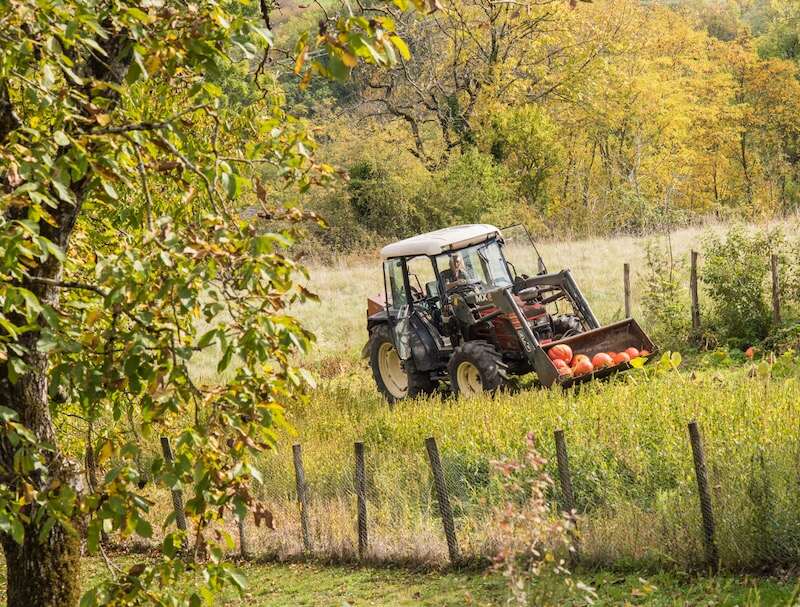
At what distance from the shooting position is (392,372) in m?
15.9

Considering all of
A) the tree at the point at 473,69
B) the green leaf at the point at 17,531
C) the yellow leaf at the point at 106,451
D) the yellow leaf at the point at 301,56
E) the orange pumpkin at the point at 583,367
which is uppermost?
the tree at the point at 473,69

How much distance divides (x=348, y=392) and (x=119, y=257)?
11605 millimetres

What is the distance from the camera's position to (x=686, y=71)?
48.2 meters

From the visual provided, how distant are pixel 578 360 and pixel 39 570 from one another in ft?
26.7

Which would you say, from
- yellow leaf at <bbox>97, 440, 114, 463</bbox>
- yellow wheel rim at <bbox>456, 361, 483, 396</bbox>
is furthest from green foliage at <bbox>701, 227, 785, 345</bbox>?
yellow leaf at <bbox>97, 440, 114, 463</bbox>

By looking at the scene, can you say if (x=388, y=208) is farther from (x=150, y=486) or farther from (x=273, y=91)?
(x=273, y=91)

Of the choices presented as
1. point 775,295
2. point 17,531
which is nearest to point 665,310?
point 775,295

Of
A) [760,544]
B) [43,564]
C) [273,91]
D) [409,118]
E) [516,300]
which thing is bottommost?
[760,544]

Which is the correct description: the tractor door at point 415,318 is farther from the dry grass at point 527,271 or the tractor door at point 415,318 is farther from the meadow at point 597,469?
the dry grass at point 527,271

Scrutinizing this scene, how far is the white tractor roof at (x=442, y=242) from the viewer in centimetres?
1420

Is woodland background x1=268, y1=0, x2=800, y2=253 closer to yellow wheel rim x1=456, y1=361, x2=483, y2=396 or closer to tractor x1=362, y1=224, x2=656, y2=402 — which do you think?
tractor x1=362, y1=224, x2=656, y2=402

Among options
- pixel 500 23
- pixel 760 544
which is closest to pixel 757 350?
pixel 760 544

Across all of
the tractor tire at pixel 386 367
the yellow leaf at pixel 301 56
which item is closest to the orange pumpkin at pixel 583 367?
the tractor tire at pixel 386 367

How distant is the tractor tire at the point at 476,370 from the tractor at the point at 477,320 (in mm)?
13
